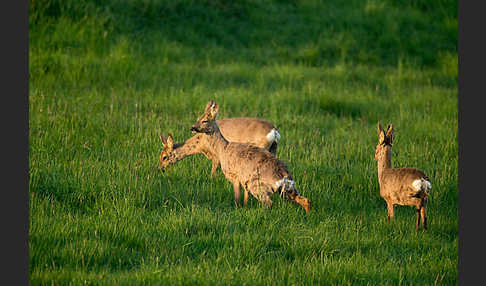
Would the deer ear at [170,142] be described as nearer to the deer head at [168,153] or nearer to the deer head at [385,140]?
the deer head at [168,153]

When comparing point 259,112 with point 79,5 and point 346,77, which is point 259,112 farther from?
point 79,5

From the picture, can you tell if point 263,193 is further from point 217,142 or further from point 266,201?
point 217,142

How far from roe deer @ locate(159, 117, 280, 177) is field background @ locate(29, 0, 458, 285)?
25cm

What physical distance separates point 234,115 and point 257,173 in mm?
4754

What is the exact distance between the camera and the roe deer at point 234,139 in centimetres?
839

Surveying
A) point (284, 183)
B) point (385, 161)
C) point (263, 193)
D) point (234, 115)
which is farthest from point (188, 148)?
point (385, 161)

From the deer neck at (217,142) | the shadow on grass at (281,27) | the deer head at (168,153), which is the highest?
the shadow on grass at (281,27)

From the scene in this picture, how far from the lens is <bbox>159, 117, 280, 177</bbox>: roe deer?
839 cm

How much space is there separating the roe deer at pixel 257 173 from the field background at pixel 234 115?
24 cm

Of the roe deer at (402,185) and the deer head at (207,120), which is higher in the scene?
the deer head at (207,120)

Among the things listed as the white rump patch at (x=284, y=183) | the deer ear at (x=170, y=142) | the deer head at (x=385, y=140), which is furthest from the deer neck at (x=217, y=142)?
the deer head at (x=385, y=140)

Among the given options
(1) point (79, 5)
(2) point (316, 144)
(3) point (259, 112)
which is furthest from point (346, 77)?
(1) point (79, 5)

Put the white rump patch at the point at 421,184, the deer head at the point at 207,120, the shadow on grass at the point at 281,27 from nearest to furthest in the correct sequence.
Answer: the white rump patch at the point at 421,184 → the deer head at the point at 207,120 → the shadow on grass at the point at 281,27

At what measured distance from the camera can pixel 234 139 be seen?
8820mm
